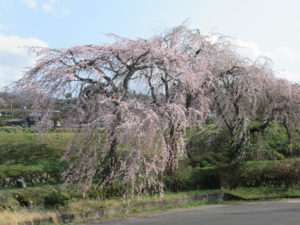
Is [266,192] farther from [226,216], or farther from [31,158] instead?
[31,158]

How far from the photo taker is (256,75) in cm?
1697

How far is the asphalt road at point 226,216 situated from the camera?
33.9ft

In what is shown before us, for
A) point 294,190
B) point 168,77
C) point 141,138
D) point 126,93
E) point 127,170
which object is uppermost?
point 168,77

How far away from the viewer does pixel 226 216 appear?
1139 cm

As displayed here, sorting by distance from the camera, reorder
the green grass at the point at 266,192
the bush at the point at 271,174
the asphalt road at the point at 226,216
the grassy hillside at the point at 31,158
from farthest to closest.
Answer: the bush at the point at 271,174 < the green grass at the point at 266,192 < the grassy hillside at the point at 31,158 < the asphalt road at the point at 226,216

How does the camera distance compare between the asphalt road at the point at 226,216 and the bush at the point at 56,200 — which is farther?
the bush at the point at 56,200

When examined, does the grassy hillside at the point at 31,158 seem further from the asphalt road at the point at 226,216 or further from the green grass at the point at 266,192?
the green grass at the point at 266,192

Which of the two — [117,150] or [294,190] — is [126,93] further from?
[294,190]

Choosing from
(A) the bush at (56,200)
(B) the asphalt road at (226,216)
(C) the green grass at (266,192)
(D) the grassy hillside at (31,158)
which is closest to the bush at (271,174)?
(C) the green grass at (266,192)

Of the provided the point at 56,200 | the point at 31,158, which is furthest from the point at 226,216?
the point at 31,158

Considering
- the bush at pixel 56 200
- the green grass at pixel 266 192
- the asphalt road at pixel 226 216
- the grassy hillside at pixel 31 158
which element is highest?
the grassy hillside at pixel 31 158

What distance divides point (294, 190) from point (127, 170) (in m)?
8.47

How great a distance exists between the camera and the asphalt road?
10.3 metres

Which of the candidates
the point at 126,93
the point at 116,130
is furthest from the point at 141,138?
the point at 126,93
